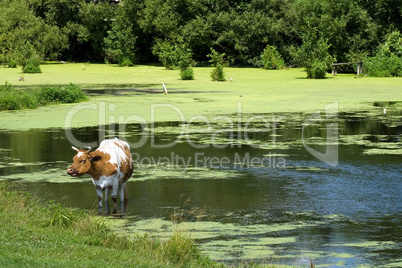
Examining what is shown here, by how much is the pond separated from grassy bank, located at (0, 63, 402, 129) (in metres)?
2.31

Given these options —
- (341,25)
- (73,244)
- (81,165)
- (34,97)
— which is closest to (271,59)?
(341,25)

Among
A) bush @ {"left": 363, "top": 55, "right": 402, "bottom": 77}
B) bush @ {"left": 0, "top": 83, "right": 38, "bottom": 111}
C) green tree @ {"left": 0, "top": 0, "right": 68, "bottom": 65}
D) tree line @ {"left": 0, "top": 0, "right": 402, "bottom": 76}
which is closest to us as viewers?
bush @ {"left": 0, "top": 83, "right": 38, "bottom": 111}

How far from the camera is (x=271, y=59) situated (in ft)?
127

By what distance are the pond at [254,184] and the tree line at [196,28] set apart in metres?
21.2

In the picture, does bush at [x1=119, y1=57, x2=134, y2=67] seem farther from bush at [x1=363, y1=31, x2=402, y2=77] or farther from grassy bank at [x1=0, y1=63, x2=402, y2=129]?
bush at [x1=363, y1=31, x2=402, y2=77]

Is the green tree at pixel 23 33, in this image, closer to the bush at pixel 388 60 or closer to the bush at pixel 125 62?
the bush at pixel 125 62

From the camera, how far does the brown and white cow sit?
25.1ft

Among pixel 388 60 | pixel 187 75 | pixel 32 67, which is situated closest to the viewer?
pixel 187 75

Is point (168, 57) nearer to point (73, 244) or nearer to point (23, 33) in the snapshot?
point (23, 33)

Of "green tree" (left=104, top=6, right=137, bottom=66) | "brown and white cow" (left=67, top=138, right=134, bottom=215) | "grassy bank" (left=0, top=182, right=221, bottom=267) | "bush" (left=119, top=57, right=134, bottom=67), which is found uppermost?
"green tree" (left=104, top=6, right=137, bottom=66)

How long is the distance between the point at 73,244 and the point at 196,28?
35.3 meters

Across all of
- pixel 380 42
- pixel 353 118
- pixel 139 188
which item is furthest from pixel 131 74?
pixel 139 188

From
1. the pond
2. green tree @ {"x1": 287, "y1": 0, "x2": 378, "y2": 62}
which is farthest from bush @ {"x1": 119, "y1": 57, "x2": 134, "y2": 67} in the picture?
the pond

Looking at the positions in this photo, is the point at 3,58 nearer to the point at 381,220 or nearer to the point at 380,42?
the point at 380,42
